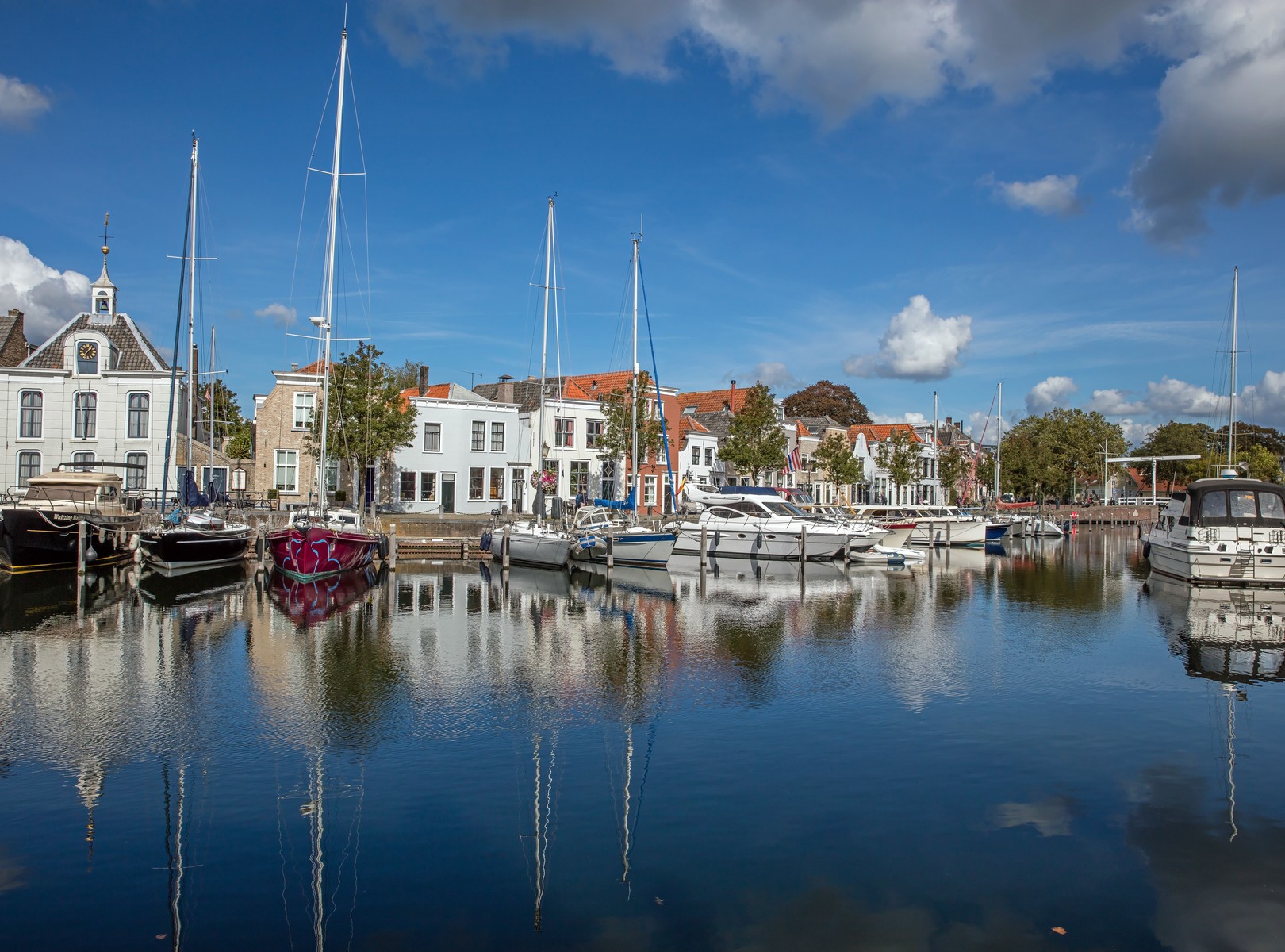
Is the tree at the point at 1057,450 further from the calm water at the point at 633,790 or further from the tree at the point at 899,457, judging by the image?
the calm water at the point at 633,790

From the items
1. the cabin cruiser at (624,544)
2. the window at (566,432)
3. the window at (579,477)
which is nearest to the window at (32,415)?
the window at (566,432)

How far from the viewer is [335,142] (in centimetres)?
3347

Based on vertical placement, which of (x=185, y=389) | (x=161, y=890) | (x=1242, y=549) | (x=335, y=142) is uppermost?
(x=335, y=142)

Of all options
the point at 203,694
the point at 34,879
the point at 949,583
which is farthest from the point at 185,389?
the point at 34,879

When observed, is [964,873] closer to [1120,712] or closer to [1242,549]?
[1120,712]

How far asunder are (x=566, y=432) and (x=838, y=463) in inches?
1063

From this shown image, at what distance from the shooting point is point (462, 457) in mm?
55281

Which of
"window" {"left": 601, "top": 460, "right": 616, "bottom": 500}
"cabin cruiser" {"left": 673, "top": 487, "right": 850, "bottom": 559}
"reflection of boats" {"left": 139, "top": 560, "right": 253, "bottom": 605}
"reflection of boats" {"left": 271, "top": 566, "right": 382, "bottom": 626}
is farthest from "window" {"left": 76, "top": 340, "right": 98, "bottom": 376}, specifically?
"cabin cruiser" {"left": 673, "top": 487, "right": 850, "bottom": 559}

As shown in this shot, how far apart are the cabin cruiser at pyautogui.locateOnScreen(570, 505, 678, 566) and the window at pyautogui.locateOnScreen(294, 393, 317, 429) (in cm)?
2009

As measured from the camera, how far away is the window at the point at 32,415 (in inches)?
1900

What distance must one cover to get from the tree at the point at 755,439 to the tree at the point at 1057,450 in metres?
46.6

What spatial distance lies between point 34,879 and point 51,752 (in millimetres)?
4305

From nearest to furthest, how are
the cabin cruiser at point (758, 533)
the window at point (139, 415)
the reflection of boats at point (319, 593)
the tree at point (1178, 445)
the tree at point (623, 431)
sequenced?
the reflection of boats at point (319, 593), the cabin cruiser at point (758, 533), the window at point (139, 415), the tree at point (623, 431), the tree at point (1178, 445)

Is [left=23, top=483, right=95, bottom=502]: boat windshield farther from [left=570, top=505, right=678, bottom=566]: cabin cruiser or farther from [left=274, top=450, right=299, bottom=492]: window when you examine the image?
[left=570, top=505, right=678, bottom=566]: cabin cruiser
